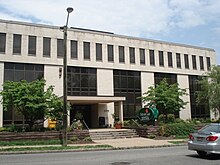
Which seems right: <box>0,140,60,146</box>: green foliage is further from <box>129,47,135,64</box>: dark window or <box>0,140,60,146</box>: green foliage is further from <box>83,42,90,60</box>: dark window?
<box>129,47,135,64</box>: dark window

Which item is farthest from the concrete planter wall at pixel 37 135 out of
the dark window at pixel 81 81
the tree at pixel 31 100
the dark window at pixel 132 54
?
the dark window at pixel 132 54

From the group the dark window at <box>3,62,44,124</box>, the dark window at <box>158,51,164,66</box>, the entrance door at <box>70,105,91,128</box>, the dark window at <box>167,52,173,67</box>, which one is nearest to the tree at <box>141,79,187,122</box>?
the entrance door at <box>70,105,91,128</box>

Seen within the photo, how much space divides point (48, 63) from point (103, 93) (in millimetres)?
7845

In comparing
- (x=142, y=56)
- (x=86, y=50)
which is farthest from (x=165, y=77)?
(x=86, y=50)

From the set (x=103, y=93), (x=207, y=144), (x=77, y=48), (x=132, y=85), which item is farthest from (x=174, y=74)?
(x=207, y=144)

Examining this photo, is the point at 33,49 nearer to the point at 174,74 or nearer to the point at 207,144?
the point at 174,74

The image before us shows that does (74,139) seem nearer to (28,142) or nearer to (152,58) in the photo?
(28,142)

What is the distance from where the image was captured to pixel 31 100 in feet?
66.2

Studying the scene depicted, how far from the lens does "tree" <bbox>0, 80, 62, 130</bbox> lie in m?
20.2

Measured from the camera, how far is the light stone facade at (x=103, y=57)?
30.4m

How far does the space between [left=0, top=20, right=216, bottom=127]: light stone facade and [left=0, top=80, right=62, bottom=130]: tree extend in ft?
28.1

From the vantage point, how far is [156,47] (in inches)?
1539

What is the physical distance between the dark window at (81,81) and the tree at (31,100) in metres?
10.3

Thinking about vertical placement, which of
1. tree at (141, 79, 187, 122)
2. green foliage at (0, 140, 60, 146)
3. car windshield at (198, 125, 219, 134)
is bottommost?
green foliage at (0, 140, 60, 146)
